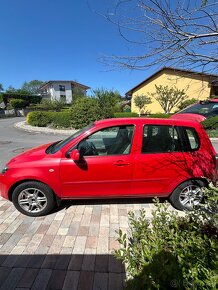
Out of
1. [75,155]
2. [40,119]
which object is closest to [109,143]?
A: [75,155]

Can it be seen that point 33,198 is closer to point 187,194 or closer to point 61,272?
point 61,272

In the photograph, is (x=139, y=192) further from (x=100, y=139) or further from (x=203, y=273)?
(x=203, y=273)

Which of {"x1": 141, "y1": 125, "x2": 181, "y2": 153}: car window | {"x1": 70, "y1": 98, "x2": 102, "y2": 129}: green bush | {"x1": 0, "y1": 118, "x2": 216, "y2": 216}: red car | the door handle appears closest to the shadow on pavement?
{"x1": 0, "y1": 118, "x2": 216, "y2": 216}: red car

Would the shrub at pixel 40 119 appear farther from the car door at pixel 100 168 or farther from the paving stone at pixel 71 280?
the paving stone at pixel 71 280

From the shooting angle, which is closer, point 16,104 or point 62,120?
point 62,120

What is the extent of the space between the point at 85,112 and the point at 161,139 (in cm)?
1185

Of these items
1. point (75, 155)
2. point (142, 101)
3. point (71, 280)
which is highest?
point (142, 101)

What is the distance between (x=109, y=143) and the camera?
332 cm

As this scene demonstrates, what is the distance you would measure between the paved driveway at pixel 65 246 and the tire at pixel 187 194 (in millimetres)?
529

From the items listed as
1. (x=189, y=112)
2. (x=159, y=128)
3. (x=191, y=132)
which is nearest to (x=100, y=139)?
(x=159, y=128)

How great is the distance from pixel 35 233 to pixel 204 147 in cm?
299

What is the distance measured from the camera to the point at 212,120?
31.8 ft

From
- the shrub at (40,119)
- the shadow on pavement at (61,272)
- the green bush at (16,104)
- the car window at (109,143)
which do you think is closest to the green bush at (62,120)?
the shrub at (40,119)

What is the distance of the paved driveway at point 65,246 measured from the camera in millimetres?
2066
